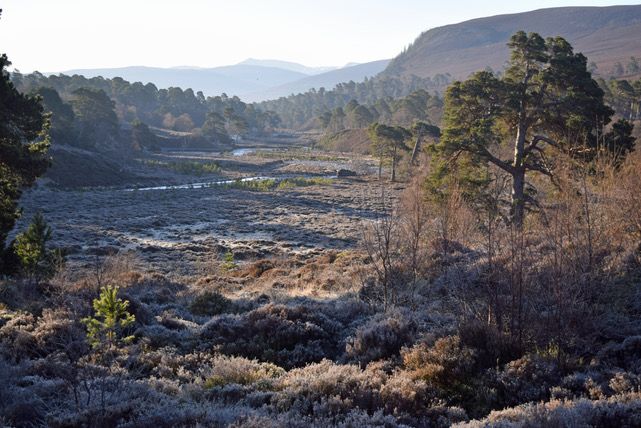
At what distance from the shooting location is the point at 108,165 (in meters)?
65.0

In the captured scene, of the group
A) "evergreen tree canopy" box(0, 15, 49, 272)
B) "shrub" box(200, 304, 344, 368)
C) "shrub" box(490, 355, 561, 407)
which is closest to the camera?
"shrub" box(490, 355, 561, 407)

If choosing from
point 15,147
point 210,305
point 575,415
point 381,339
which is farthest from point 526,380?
point 15,147

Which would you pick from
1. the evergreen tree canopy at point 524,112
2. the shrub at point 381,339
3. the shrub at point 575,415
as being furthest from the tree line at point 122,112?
the shrub at point 575,415

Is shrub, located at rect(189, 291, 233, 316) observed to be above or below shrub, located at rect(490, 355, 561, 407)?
below

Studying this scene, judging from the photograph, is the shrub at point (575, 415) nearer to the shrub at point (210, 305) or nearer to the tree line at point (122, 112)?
the shrub at point (210, 305)

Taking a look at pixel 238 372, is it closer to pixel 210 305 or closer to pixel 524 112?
pixel 210 305

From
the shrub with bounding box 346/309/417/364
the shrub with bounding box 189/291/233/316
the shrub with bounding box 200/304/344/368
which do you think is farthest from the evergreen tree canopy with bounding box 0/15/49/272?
the shrub with bounding box 346/309/417/364

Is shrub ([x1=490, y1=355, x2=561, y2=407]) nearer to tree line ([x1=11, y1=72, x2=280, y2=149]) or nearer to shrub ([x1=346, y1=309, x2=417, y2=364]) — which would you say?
shrub ([x1=346, y1=309, x2=417, y2=364])

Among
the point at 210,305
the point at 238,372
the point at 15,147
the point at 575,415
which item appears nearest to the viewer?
the point at 575,415

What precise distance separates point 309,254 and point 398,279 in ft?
40.0

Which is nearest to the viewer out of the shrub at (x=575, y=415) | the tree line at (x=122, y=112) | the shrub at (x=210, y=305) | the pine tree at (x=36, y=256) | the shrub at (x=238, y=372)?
the shrub at (x=575, y=415)

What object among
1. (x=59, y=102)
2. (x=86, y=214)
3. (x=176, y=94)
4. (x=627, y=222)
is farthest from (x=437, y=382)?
(x=176, y=94)

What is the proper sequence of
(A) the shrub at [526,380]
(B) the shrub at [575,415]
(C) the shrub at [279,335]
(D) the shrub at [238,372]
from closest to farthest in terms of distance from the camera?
(B) the shrub at [575,415], (A) the shrub at [526,380], (D) the shrub at [238,372], (C) the shrub at [279,335]

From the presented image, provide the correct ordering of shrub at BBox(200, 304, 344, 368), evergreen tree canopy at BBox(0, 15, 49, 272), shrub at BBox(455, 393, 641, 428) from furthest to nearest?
evergreen tree canopy at BBox(0, 15, 49, 272), shrub at BBox(200, 304, 344, 368), shrub at BBox(455, 393, 641, 428)
